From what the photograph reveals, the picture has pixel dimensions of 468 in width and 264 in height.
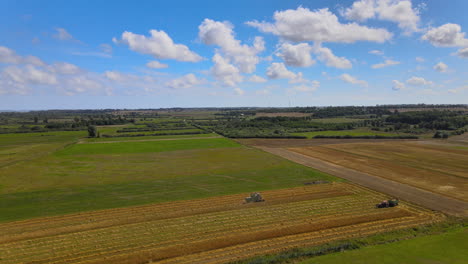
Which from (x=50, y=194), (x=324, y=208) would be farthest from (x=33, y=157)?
(x=324, y=208)

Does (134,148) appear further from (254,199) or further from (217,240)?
(217,240)

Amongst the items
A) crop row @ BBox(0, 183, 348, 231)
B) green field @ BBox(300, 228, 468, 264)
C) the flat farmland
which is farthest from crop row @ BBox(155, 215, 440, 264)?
the flat farmland

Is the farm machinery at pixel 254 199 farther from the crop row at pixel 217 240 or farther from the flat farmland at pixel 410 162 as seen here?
the flat farmland at pixel 410 162

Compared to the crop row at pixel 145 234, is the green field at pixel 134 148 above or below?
above

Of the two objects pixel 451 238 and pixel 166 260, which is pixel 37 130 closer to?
pixel 166 260

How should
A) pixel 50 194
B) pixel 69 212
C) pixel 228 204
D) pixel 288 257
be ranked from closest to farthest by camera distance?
pixel 288 257, pixel 69 212, pixel 228 204, pixel 50 194

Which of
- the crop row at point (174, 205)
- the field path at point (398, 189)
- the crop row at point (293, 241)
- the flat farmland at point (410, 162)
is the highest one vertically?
the flat farmland at point (410, 162)

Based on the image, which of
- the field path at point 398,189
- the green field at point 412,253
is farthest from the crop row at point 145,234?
the field path at point 398,189
